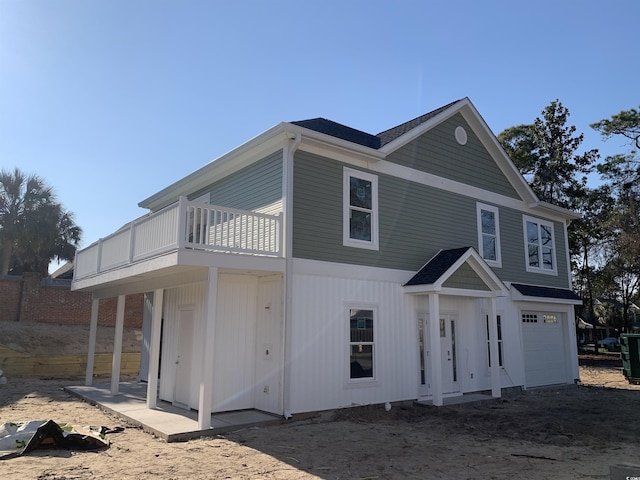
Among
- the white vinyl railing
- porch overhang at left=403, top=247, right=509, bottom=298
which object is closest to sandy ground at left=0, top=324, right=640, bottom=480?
Result: porch overhang at left=403, top=247, right=509, bottom=298

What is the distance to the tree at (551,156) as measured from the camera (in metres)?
30.2

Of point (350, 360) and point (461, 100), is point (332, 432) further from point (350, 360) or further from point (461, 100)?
point (461, 100)

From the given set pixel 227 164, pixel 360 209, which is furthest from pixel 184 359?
pixel 360 209

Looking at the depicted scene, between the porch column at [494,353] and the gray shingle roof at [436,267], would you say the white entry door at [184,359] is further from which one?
the porch column at [494,353]

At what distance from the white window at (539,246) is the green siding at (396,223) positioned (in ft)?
1.18

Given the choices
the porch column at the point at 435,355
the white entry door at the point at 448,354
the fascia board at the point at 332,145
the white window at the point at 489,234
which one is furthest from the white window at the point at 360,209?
the white window at the point at 489,234

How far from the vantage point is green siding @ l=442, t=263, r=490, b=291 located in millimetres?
12211

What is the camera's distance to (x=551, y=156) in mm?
30812

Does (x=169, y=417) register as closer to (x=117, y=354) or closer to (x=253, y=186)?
(x=117, y=354)

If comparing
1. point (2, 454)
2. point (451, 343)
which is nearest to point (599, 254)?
point (451, 343)

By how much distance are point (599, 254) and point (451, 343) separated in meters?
22.3

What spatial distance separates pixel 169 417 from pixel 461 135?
11266 mm

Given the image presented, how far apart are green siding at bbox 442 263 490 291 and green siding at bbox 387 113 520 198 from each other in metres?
3.01

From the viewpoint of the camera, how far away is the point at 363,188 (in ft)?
39.1
